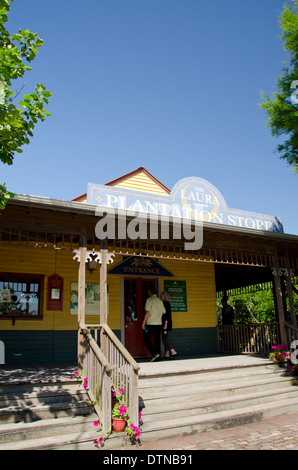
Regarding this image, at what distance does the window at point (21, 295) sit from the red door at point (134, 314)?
245 cm

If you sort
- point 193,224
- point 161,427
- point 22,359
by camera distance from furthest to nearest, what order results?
1. point 22,359
2. point 193,224
3. point 161,427

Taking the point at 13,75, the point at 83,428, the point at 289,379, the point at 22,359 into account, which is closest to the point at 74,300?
the point at 22,359

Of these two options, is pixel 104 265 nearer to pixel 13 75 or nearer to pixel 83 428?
pixel 83 428

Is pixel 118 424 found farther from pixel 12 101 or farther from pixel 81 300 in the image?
pixel 12 101

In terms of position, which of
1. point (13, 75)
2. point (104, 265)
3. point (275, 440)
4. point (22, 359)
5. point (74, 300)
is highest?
point (13, 75)

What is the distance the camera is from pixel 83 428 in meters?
5.11

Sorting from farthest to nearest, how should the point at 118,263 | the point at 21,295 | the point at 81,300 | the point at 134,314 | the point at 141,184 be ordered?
the point at 141,184 → the point at 134,314 → the point at 118,263 → the point at 21,295 → the point at 81,300

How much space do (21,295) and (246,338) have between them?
686cm

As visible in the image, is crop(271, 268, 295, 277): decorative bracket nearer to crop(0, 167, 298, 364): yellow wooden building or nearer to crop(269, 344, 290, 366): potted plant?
crop(0, 167, 298, 364): yellow wooden building

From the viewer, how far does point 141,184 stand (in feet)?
45.6

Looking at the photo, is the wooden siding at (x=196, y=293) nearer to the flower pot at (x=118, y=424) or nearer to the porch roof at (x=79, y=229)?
the porch roof at (x=79, y=229)

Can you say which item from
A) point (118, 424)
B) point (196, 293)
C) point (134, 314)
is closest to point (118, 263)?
point (134, 314)

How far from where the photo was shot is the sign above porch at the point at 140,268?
10297 mm

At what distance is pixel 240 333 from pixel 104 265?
6264mm
